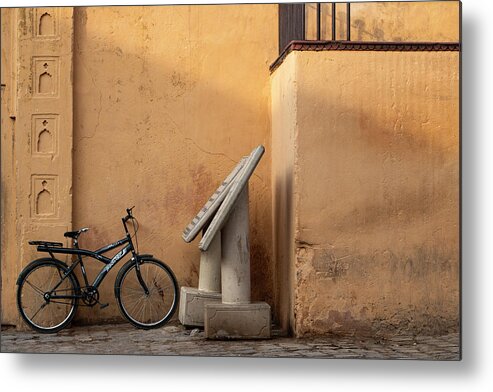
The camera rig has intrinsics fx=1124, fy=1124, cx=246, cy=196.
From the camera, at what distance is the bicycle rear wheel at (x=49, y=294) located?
774cm

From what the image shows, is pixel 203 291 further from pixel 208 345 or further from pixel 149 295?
pixel 208 345

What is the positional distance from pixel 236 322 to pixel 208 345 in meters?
0.24

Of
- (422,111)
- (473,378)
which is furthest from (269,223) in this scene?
(473,378)

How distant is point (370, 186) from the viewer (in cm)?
728

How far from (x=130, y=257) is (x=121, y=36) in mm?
1562

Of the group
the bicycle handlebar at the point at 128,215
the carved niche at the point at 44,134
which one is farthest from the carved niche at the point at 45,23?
the bicycle handlebar at the point at 128,215

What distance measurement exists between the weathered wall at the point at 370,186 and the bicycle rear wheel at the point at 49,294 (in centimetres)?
159

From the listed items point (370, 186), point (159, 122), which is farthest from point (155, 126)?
point (370, 186)

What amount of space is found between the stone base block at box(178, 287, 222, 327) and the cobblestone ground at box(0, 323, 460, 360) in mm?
75

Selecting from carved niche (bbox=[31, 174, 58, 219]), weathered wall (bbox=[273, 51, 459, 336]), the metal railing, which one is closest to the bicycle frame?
carved niche (bbox=[31, 174, 58, 219])

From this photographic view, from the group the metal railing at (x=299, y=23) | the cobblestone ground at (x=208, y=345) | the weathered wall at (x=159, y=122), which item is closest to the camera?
the cobblestone ground at (x=208, y=345)

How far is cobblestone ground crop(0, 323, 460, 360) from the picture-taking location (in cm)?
702

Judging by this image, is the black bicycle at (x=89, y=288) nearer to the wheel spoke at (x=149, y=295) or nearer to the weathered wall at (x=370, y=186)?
the wheel spoke at (x=149, y=295)

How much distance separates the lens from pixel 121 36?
794 centimetres
